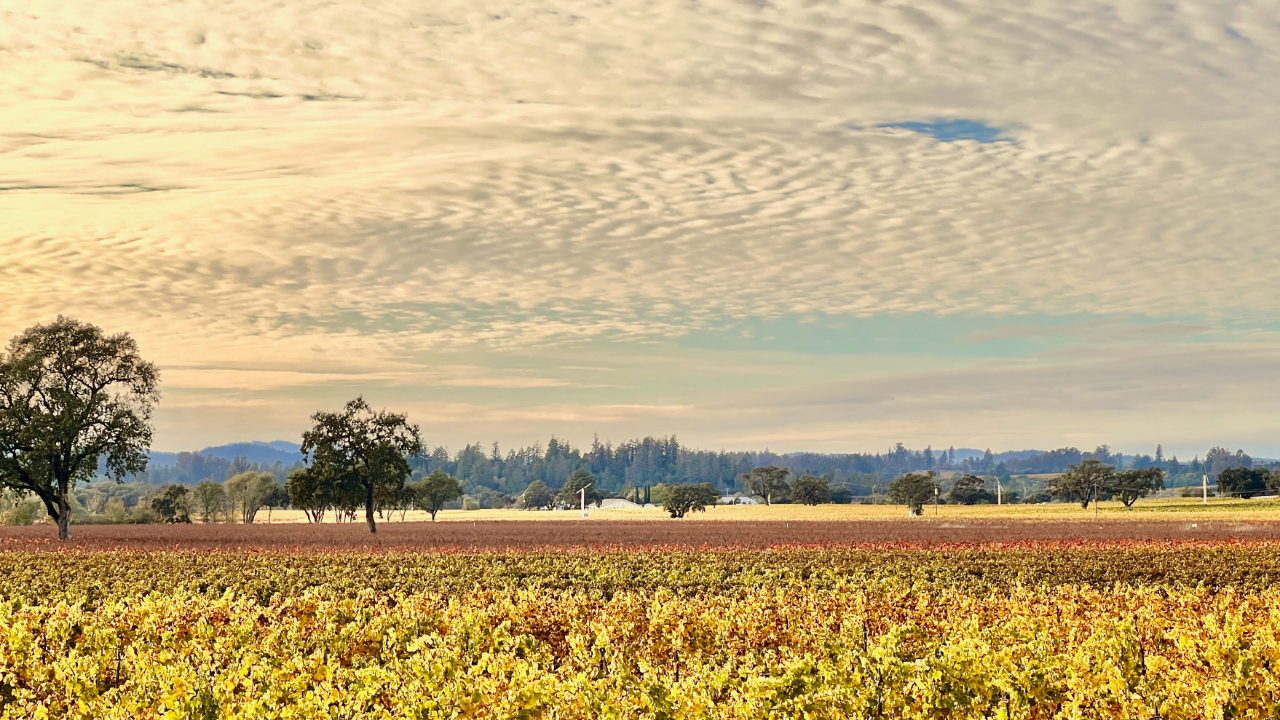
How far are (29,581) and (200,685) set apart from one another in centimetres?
2179

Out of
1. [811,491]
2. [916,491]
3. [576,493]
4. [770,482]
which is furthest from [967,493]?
[576,493]

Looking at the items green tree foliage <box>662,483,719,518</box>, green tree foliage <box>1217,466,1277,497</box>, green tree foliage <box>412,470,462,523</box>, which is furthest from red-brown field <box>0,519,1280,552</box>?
green tree foliage <box>1217,466,1277,497</box>

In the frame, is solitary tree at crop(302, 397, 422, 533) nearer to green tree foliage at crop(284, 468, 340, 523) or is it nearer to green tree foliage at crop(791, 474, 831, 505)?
green tree foliage at crop(284, 468, 340, 523)

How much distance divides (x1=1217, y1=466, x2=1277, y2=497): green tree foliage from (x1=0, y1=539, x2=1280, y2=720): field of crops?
124621 millimetres

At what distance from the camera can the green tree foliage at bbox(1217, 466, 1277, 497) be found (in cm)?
13300

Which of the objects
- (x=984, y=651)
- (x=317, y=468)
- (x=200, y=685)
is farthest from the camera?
(x=317, y=468)

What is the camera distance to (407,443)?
200 feet

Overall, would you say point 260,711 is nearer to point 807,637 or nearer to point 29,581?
point 807,637

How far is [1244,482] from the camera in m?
134

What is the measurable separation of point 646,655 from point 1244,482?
140750mm

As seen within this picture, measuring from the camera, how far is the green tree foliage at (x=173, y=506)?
112125 mm

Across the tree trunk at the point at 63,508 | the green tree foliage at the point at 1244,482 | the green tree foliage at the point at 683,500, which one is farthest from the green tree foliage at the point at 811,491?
the tree trunk at the point at 63,508

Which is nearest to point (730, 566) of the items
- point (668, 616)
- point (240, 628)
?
point (668, 616)

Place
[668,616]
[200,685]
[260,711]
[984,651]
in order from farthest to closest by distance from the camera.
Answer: [668,616], [984,651], [200,685], [260,711]
